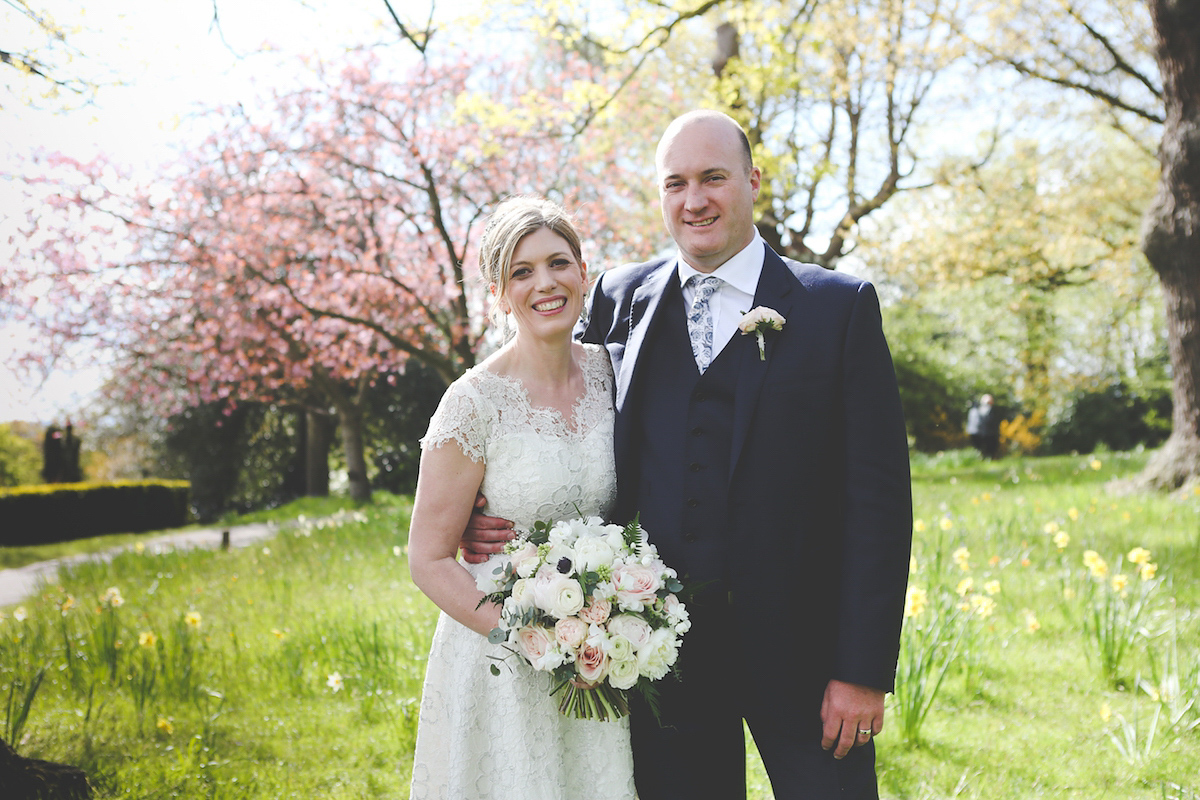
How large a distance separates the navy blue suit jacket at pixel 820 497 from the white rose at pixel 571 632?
42 centimetres

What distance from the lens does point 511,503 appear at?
2.42m

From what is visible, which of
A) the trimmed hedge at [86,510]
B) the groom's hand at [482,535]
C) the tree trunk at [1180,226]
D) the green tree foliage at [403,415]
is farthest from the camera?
the green tree foliage at [403,415]

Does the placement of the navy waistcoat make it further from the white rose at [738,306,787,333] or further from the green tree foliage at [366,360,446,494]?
the green tree foliage at [366,360,446,494]

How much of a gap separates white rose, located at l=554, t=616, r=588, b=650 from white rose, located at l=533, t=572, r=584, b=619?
0.8 inches

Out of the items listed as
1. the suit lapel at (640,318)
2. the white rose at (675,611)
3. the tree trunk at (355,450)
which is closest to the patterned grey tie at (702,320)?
the suit lapel at (640,318)

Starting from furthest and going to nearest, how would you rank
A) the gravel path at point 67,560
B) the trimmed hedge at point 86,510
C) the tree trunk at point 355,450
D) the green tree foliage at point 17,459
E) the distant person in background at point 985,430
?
the green tree foliage at point 17,459
the distant person in background at point 985,430
the tree trunk at point 355,450
the trimmed hedge at point 86,510
the gravel path at point 67,560

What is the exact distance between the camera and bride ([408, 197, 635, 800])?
232 centimetres

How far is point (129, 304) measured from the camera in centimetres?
1278

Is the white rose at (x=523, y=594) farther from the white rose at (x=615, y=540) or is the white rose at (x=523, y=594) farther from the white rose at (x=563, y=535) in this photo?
the white rose at (x=615, y=540)

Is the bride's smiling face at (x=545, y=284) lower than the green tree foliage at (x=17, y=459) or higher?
higher

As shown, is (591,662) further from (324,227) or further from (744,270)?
(324,227)

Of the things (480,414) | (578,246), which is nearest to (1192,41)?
(578,246)

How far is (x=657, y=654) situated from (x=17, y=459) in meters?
27.3

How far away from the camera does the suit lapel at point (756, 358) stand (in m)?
2.20
